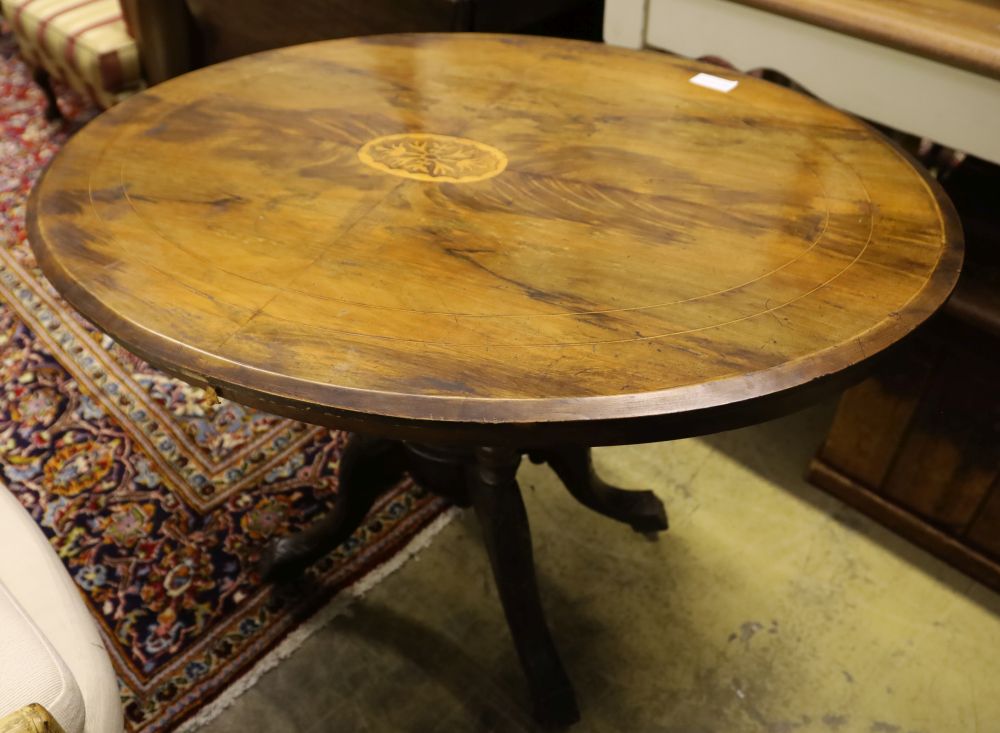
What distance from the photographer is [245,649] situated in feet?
3.79

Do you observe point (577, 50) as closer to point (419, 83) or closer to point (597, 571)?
point (419, 83)

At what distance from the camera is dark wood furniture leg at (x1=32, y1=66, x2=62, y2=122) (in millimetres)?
2477

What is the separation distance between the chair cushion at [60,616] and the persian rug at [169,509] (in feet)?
1.50

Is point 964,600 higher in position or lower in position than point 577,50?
lower

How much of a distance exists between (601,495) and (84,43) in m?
1.88

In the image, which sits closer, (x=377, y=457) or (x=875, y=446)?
(x=377, y=457)

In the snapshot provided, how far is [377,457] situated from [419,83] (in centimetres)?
53

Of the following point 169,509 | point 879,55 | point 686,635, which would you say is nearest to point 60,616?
point 169,509

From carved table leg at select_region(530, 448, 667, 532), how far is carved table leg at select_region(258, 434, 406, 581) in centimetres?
22

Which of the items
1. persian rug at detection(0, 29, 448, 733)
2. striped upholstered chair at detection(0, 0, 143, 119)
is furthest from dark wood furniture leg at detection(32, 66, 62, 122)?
persian rug at detection(0, 29, 448, 733)

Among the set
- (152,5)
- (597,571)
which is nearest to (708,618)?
(597,571)

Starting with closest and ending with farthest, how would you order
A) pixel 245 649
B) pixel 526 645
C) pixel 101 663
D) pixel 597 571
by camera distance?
pixel 101 663, pixel 526 645, pixel 245 649, pixel 597 571

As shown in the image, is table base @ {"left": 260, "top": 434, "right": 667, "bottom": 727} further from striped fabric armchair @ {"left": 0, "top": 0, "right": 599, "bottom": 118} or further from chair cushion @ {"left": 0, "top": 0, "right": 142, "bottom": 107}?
chair cushion @ {"left": 0, "top": 0, "right": 142, "bottom": 107}

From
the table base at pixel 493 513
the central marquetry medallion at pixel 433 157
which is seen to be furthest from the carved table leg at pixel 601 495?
the central marquetry medallion at pixel 433 157
